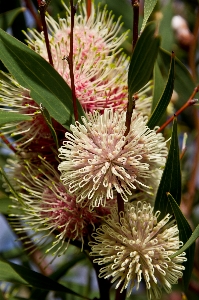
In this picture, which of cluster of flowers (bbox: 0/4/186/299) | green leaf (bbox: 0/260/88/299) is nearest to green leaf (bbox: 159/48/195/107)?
cluster of flowers (bbox: 0/4/186/299)

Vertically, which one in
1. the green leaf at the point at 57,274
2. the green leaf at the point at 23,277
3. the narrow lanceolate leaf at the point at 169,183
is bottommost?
the green leaf at the point at 57,274

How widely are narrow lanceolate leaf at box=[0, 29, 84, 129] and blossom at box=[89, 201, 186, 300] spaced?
0.22 m

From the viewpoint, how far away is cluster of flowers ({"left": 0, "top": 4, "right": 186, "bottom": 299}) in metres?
0.94

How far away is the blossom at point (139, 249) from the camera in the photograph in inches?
37.4

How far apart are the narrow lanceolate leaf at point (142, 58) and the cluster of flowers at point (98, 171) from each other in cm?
8

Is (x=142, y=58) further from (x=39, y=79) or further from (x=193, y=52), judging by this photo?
(x=193, y=52)

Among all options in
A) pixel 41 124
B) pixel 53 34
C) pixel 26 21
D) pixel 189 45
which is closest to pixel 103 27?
pixel 53 34

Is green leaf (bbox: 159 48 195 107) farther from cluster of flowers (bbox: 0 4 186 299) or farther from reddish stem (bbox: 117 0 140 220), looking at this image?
reddish stem (bbox: 117 0 140 220)

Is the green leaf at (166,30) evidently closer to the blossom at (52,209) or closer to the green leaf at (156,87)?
the green leaf at (156,87)

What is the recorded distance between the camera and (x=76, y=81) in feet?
3.56

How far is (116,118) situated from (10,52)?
249 millimetres

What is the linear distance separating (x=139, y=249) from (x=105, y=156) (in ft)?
0.61

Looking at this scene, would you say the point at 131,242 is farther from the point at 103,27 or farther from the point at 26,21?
the point at 26,21

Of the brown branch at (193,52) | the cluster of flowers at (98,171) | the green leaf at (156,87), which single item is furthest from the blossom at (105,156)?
the brown branch at (193,52)
